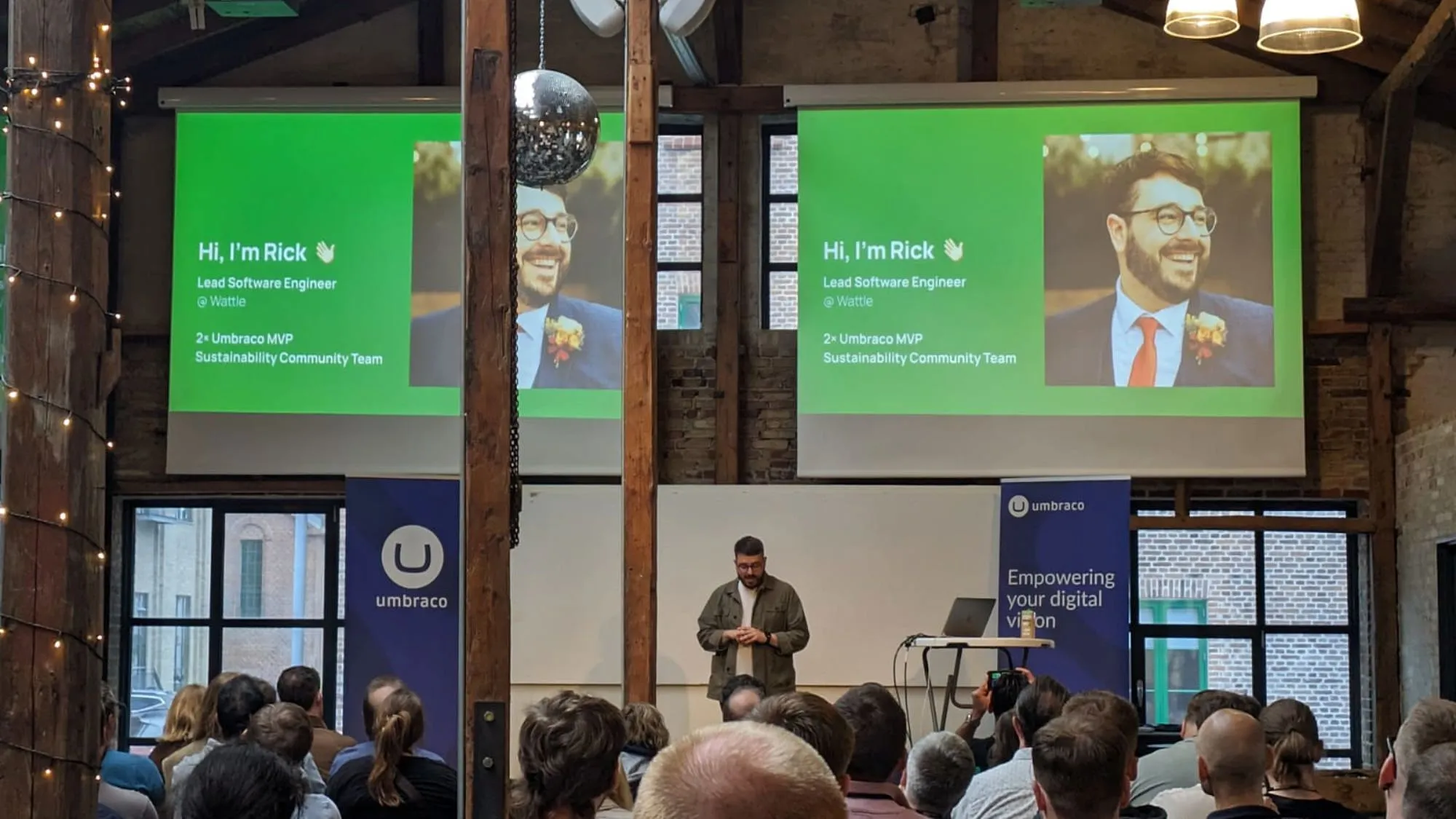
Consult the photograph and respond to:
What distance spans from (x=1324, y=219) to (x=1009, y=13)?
7.93 ft

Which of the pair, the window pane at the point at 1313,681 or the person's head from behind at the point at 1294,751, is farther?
the window pane at the point at 1313,681

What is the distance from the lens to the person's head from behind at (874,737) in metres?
3.79

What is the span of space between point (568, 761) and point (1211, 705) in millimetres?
2674

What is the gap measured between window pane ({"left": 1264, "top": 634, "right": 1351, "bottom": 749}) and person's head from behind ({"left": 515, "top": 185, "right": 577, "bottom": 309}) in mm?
5064

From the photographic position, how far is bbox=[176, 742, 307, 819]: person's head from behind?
10.1 ft

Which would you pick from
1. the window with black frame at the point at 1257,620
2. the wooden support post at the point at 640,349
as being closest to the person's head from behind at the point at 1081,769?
the wooden support post at the point at 640,349

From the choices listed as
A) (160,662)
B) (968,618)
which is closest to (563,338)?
(968,618)

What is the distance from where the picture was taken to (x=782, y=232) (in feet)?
36.4

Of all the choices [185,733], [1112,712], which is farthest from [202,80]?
[1112,712]

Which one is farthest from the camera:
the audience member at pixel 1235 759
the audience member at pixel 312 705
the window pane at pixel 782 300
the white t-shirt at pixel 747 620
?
the window pane at pixel 782 300

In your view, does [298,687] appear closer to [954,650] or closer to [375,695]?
[375,695]

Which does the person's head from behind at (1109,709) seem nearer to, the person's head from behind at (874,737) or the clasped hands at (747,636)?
the person's head from behind at (874,737)

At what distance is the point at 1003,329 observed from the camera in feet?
34.3

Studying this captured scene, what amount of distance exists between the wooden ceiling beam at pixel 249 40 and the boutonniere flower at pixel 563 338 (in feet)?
8.24
